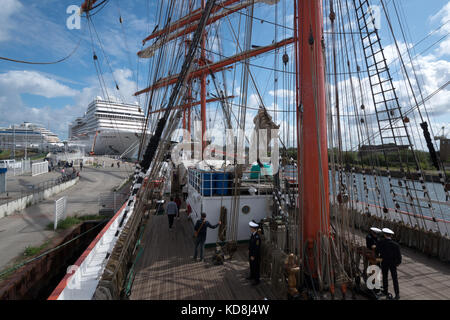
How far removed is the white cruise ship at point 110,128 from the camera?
45.2 m

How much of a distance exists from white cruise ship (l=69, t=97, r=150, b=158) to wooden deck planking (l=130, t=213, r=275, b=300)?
131 feet

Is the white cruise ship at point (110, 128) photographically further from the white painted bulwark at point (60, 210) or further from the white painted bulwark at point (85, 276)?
the white painted bulwark at point (85, 276)

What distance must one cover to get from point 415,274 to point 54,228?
1118cm

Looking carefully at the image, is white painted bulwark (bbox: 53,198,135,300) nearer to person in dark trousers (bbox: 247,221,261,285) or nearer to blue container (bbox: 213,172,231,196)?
person in dark trousers (bbox: 247,221,261,285)

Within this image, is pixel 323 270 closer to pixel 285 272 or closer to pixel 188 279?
pixel 285 272

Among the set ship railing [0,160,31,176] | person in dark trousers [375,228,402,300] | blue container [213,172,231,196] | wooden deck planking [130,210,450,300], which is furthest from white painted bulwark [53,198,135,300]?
ship railing [0,160,31,176]

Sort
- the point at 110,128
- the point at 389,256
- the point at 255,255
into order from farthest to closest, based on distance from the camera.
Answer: the point at 110,128 → the point at 255,255 → the point at 389,256

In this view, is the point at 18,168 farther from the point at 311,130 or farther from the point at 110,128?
the point at 311,130

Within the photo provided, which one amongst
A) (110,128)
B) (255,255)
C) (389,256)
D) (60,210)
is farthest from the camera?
(110,128)

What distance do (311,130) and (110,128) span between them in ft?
168

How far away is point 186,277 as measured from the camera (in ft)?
16.1

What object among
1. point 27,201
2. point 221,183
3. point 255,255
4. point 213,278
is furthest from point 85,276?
point 27,201
